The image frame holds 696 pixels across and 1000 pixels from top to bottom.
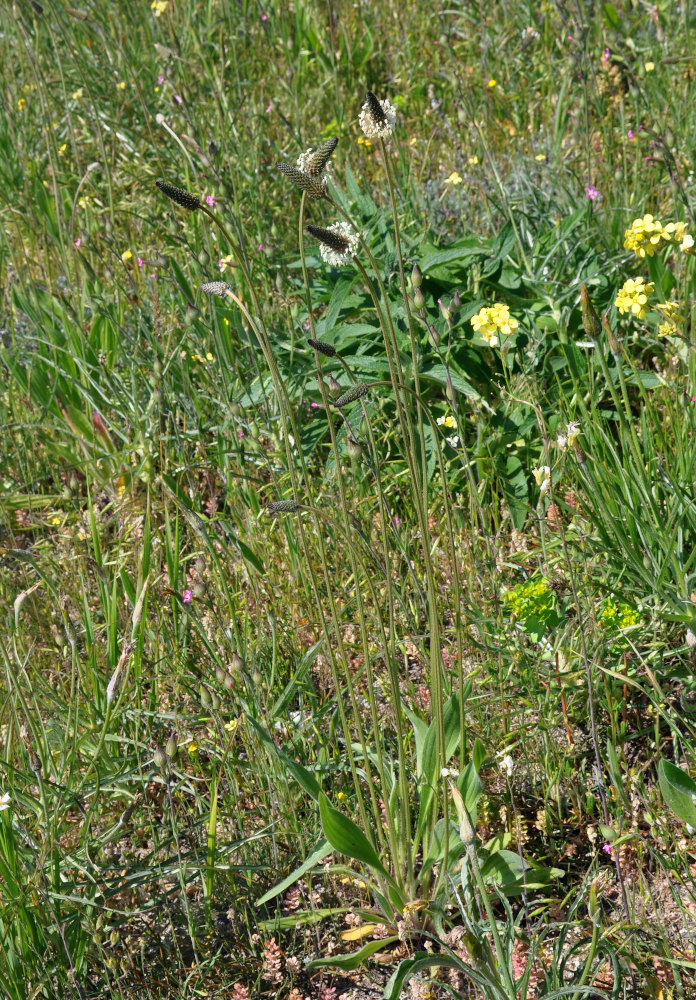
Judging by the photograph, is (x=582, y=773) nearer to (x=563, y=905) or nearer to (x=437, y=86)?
(x=563, y=905)

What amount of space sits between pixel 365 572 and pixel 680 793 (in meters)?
0.60

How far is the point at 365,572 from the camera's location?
1346 mm

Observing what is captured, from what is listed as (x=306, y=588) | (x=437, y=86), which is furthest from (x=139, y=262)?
(x=437, y=86)

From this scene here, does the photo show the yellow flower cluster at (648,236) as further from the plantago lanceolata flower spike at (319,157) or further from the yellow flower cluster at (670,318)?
the plantago lanceolata flower spike at (319,157)

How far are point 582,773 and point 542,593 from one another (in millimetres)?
366

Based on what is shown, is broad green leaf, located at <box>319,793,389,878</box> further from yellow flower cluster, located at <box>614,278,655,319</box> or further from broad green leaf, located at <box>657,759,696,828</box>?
yellow flower cluster, located at <box>614,278,655,319</box>

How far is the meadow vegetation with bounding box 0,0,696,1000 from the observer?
1444 mm

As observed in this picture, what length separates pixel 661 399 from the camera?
2.19 m

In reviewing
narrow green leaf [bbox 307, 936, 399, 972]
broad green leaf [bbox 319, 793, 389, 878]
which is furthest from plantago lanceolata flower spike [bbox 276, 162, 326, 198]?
narrow green leaf [bbox 307, 936, 399, 972]

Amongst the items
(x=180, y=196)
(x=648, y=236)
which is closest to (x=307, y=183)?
(x=180, y=196)

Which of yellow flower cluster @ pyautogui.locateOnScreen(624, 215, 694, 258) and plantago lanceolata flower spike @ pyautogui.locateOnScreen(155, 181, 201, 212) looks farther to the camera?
yellow flower cluster @ pyautogui.locateOnScreen(624, 215, 694, 258)

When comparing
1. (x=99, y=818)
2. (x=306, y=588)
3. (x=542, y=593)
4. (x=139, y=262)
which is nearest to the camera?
(x=542, y=593)

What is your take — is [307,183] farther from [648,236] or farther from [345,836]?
[648,236]

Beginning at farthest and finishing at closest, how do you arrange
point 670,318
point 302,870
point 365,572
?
point 670,318, point 302,870, point 365,572
